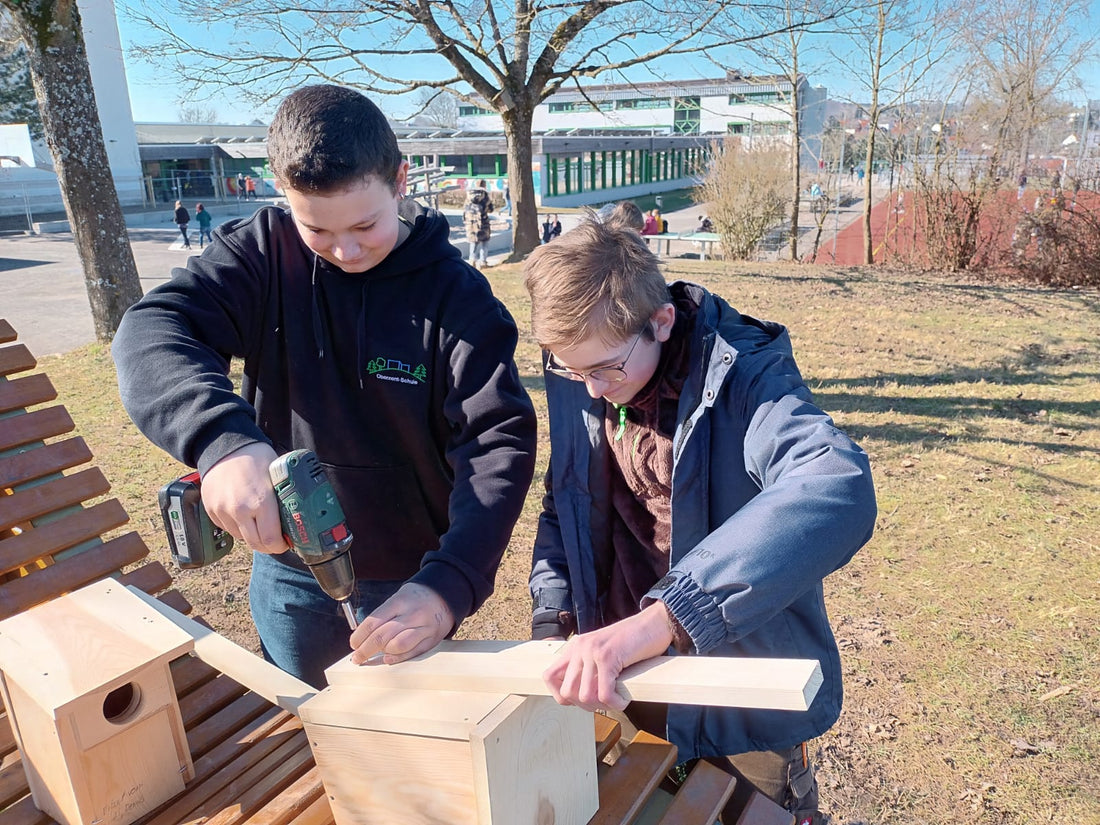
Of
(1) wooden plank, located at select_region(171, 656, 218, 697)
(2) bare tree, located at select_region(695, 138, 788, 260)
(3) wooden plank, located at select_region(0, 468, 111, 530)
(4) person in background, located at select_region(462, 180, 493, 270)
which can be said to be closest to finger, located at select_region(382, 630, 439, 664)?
(1) wooden plank, located at select_region(171, 656, 218, 697)

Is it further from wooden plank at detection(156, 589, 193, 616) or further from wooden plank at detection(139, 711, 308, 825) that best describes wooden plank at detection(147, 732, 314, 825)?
wooden plank at detection(156, 589, 193, 616)

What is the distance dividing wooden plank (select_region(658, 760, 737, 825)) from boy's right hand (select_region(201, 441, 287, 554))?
1043 millimetres

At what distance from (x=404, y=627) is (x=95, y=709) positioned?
647 mm

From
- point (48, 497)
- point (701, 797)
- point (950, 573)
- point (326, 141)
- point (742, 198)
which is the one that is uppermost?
point (326, 141)

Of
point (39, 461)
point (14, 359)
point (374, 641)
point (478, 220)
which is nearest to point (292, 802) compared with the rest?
point (374, 641)

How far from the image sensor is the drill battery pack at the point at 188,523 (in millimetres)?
1787

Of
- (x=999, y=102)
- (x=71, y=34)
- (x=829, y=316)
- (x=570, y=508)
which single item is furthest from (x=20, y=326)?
(x=999, y=102)

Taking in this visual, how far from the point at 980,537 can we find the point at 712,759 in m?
3.39

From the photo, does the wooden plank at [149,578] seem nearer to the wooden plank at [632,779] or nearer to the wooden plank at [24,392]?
the wooden plank at [24,392]

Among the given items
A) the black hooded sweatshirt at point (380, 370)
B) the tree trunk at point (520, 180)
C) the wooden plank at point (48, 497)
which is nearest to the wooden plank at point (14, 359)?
the wooden plank at point (48, 497)

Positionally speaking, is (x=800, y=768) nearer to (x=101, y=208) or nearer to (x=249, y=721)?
(x=249, y=721)

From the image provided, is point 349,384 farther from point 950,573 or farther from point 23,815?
point 950,573

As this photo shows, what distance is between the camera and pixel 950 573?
4332 mm

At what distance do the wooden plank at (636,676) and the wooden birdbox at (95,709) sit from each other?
1.35 feet
